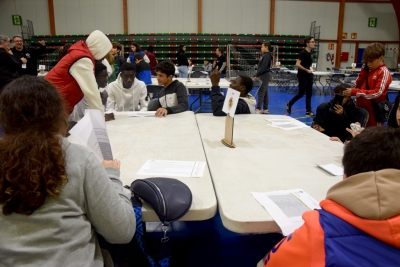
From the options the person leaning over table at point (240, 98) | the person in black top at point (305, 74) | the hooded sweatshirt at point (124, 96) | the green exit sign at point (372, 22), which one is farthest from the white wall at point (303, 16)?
the person leaning over table at point (240, 98)

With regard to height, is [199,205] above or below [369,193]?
below

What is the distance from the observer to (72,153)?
38.2 inches

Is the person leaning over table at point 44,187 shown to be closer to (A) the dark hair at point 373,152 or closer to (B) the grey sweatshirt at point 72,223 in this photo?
(B) the grey sweatshirt at point 72,223

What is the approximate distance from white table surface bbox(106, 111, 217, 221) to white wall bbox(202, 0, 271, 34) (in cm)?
1134

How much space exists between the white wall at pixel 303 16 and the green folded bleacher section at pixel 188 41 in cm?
46

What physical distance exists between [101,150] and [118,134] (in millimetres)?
1031

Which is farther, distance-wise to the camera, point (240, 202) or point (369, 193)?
point (240, 202)

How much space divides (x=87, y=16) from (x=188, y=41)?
13.8 ft

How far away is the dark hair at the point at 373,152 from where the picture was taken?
91 centimetres

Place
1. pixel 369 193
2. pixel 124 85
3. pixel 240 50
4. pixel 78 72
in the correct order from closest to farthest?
1. pixel 369 193
2. pixel 78 72
3. pixel 124 85
4. pixel 240 50

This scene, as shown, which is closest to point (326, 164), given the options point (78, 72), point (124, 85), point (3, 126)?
point (3, 126)

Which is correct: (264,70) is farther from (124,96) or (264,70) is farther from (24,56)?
(24,56)

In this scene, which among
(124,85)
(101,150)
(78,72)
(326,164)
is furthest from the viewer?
(124,85)

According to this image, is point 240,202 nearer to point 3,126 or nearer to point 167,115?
point 3,126
